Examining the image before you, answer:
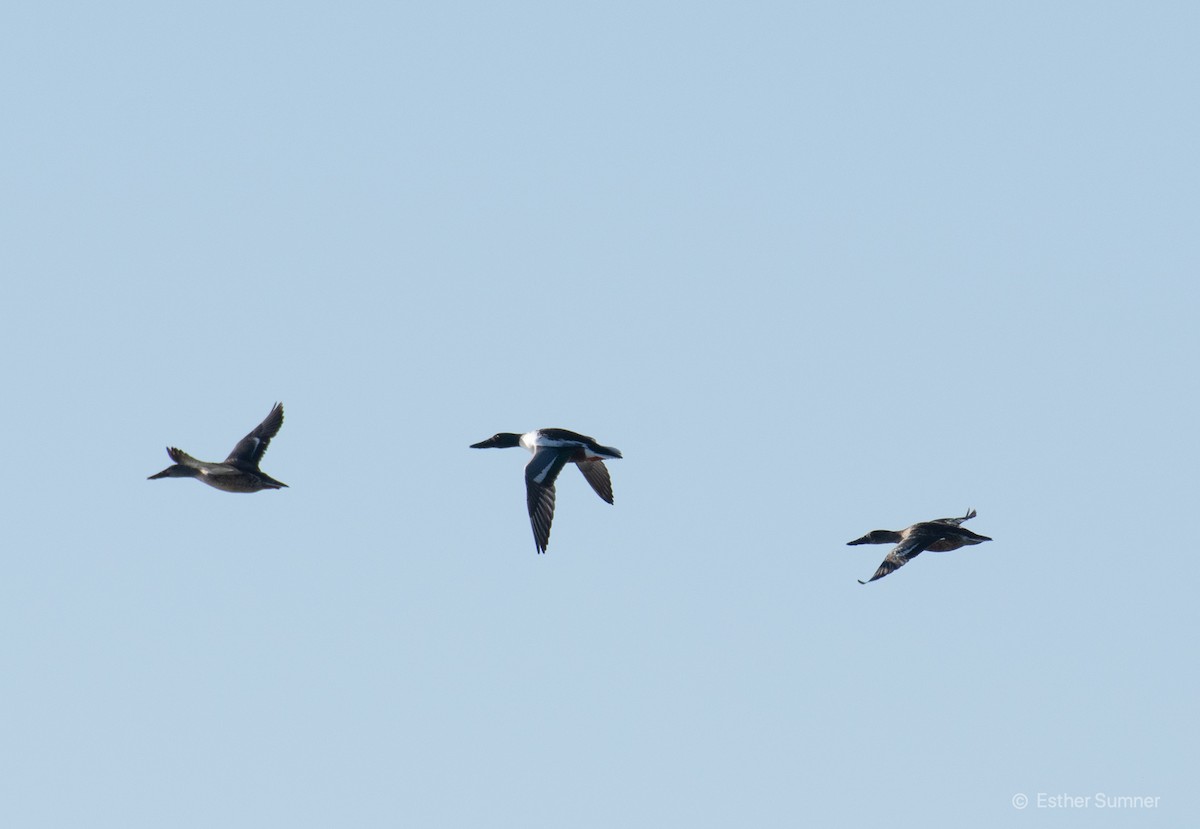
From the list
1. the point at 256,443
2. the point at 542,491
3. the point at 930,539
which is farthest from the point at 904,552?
the point at 256,443

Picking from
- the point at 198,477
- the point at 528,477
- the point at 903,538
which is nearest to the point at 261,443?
the point at 198,477

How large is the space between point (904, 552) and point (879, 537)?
3.69m

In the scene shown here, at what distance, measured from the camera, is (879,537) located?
3691 centimetres

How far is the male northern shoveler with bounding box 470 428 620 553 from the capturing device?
32844 mm

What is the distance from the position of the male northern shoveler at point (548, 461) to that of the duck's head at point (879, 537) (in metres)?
4.43

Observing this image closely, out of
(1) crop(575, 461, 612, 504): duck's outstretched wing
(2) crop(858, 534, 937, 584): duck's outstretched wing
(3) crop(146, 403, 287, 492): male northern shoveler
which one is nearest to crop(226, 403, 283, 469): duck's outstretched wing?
(3) crop(146, 403, 287, 492): male northern shoveler

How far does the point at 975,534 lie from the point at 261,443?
11.5 m

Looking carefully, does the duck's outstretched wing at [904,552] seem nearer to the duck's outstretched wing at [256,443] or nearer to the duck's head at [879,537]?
the duck's head at [879,537]

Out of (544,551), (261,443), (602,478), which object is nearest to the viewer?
(544,551)

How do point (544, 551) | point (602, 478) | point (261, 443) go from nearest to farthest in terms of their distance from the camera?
1. point (544, 551)
2. point (261, 443)
3. point (602, 478)

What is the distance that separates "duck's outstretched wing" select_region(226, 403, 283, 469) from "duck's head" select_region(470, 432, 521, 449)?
4547 mm

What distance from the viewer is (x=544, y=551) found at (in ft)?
106

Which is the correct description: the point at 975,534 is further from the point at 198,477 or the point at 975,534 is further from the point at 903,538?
the point at 198,477

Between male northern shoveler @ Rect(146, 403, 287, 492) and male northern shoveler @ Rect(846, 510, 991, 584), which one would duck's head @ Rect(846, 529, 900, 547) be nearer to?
male northern shoveler @ Rect(846, 510, 991, 584)
